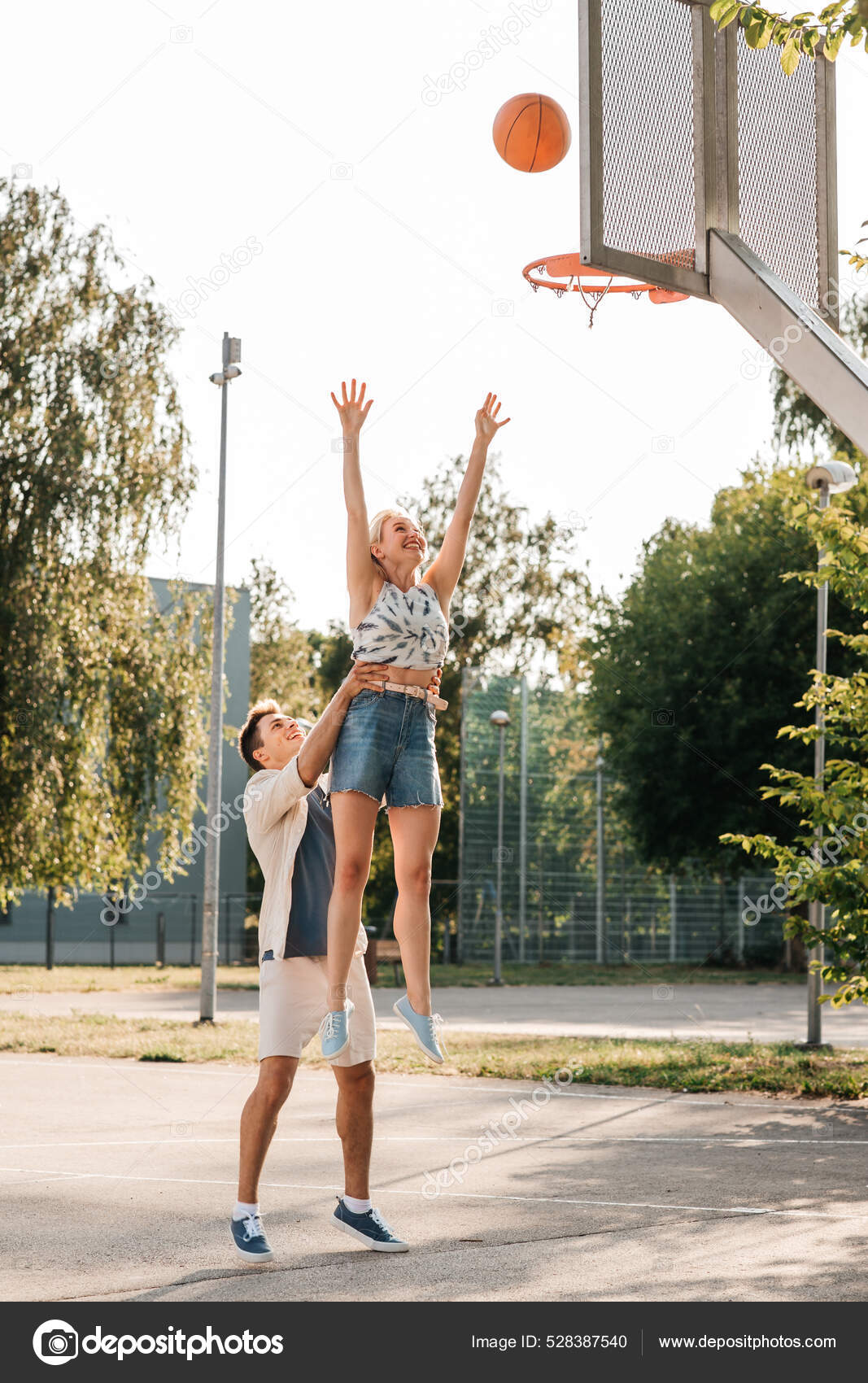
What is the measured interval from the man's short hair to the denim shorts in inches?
45.2

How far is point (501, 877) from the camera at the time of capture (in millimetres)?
34406

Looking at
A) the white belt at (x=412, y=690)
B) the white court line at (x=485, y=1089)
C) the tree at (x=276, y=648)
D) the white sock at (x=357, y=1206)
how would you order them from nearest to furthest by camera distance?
the white belt at (x=412, y=690)
the white sock at (x=357, y=1206)
the white court line at (x=485, y=1089)
the tree at (x=276, y=648)

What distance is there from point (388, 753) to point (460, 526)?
0.93m

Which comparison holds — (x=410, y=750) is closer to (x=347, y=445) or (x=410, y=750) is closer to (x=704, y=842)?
(x=347, y=445)

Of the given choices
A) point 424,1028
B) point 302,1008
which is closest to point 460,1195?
point 302,1008

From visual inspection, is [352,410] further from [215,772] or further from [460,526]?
[215,772]

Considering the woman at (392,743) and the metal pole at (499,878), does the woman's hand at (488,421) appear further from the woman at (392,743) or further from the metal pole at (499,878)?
the metal pole at (499,878)

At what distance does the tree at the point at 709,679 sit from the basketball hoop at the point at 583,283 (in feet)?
75.9

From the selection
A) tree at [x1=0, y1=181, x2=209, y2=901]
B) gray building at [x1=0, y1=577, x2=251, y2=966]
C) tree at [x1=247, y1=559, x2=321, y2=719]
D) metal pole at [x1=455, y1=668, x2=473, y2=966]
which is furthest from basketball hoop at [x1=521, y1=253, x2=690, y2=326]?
tree at [x1=247, y1=559, x2=321, y2=719]

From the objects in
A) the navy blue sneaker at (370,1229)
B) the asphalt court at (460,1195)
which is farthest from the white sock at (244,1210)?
the navy blue sneaker at (370,1229)

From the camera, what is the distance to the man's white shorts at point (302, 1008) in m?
5.82

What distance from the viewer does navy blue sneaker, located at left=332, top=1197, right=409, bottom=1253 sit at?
231 inches

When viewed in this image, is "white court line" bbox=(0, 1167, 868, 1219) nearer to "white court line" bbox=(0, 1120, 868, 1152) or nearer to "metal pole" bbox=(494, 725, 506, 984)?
"white court line" bbox=(0, 1120, 868, 1152)
